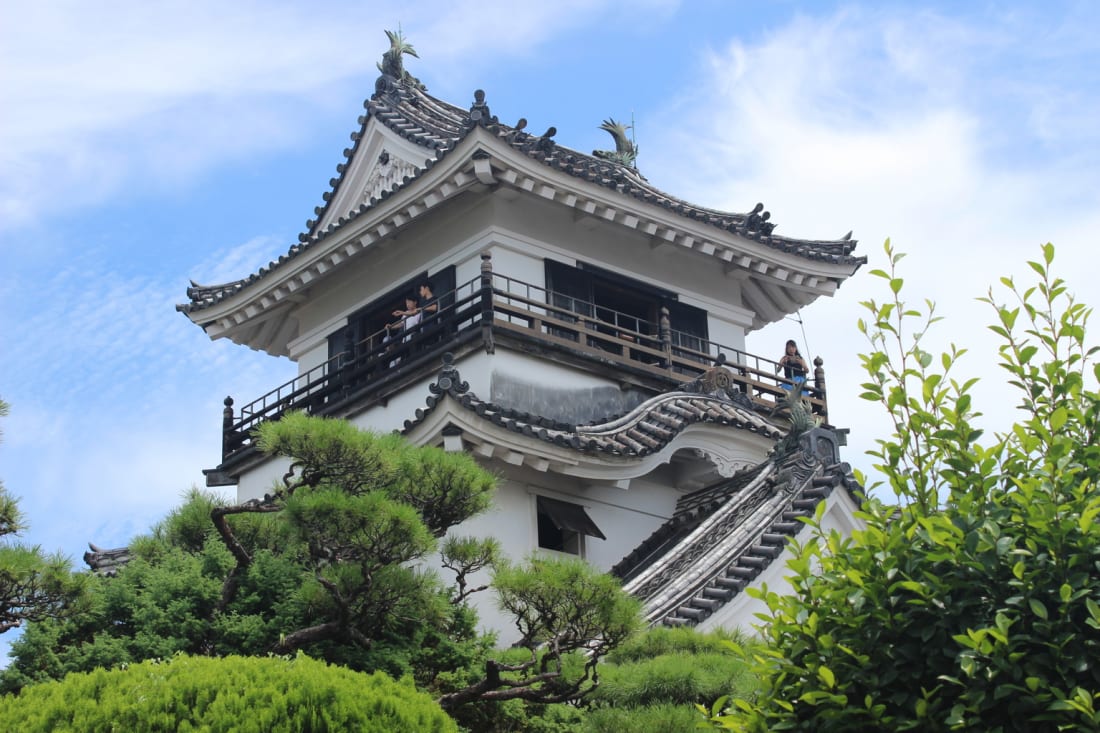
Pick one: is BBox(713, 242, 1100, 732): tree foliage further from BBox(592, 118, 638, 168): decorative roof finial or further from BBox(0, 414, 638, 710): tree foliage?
BBox(592, 118, 638, 168): decorative roof finial

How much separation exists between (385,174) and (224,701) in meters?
16.6

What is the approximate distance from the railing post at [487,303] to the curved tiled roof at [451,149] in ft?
5.69

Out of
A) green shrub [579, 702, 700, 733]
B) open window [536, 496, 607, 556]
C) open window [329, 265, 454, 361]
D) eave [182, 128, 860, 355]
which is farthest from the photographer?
open window [329, 265, 454, 361]

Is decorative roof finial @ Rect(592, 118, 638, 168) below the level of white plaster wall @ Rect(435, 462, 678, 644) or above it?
above

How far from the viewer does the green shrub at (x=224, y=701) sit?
966 centimetres

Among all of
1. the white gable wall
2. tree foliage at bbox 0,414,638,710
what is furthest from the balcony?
tree foliage at bbox 0,414,638,710

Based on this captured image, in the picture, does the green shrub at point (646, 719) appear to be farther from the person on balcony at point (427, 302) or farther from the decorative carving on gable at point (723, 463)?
the person on balcony at point (427, 302)

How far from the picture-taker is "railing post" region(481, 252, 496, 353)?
19781 millimetres

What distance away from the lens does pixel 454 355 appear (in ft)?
66.4

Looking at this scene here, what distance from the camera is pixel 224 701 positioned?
31.8 feet

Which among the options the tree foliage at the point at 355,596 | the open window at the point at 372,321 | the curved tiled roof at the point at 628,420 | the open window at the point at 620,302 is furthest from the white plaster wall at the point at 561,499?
the tree foliage at the point at 355,596

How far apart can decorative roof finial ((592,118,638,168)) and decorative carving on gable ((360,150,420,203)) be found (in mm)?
4352

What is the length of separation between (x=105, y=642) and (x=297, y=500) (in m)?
2.11

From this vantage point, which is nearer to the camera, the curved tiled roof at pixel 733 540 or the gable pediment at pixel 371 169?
the curved tiled roof at pixel 733 540
